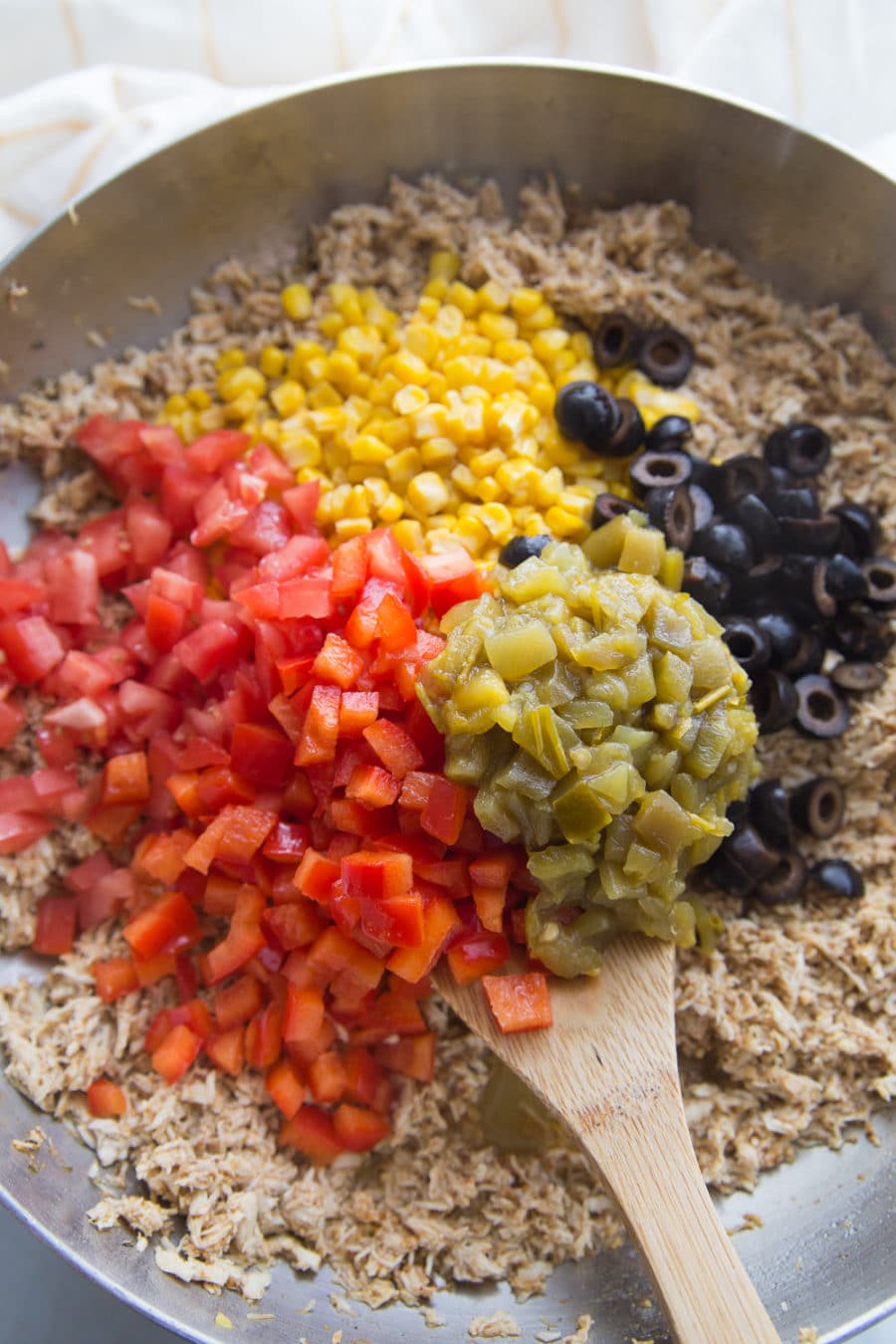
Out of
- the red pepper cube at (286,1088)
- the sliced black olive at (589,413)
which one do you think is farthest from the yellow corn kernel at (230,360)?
the red pepper cube at (286,1088)

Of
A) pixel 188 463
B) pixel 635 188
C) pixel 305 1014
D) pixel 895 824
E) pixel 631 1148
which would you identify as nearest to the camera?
pixel 631 1148

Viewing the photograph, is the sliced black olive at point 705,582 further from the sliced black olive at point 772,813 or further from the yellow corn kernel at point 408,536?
the yellow corn kernel at point 408,536

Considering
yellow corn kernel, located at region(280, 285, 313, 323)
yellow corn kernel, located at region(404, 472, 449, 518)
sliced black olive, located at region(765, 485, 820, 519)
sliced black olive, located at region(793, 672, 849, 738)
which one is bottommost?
sliced black olive, located at region(793, 672, 849, 738)

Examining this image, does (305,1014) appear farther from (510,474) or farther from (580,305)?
(580,305)

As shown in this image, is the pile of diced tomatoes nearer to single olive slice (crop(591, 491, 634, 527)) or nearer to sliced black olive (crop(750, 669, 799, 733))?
single olive slice (crop(591, 491, 634, 527))

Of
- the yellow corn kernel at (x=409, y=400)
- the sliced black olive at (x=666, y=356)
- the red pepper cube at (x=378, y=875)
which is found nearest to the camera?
the red pepper cube at (x=378, y=875)


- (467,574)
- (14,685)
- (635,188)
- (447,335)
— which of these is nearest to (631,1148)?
(467,574)

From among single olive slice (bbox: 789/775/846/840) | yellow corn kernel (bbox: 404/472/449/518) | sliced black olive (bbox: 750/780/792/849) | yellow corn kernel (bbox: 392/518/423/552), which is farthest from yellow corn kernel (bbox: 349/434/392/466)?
single olive slice (bbox: 789/775/846/840)
